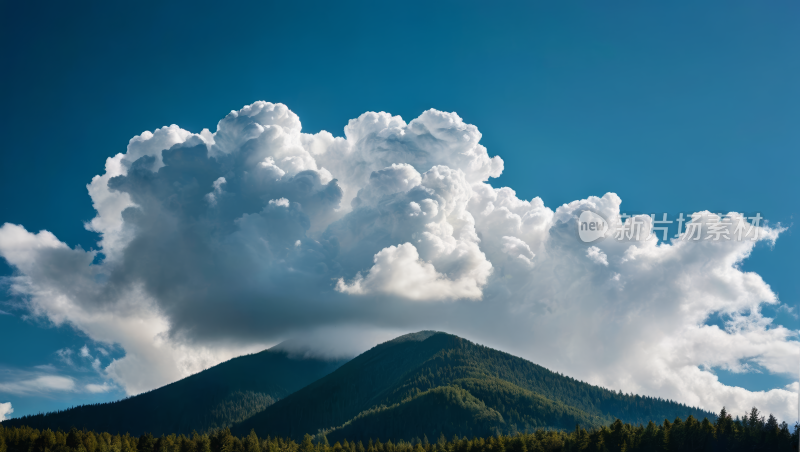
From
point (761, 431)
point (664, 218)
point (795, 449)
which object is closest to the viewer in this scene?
point (664, 218)

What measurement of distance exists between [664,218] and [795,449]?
117500mm

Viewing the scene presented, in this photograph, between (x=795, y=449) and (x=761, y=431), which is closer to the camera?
(x=795, y=449)

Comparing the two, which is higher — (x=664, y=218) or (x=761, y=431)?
(x=664, y=218)

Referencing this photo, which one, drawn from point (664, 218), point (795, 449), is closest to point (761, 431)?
point (795, 449)

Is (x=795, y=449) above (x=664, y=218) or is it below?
below

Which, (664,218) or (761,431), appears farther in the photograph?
(761,431)

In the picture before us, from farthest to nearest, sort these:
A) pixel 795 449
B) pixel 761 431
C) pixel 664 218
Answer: pixel 761 431
pixel 795 449
pixel 664 218

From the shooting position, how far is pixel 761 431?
19912 cm

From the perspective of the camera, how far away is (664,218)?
373ft

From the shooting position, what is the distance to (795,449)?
182 m

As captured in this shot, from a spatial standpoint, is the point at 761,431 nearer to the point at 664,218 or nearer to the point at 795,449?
the point at 795,449

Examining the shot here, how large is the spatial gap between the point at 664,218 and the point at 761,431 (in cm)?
12842

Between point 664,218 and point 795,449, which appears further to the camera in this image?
point 795,449
